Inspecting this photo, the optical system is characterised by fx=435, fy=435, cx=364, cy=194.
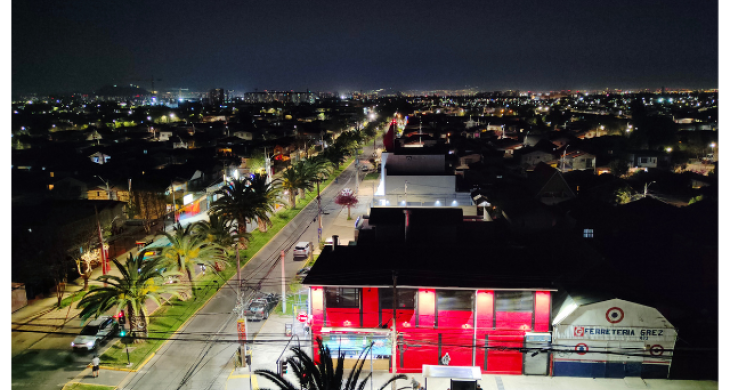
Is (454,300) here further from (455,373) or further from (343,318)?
(343,318)

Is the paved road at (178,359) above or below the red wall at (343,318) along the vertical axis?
below

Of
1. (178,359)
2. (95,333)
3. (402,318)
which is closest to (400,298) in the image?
(402,318)

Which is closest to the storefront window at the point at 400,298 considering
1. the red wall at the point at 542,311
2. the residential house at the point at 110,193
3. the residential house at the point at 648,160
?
the red wall at the point at 542,311

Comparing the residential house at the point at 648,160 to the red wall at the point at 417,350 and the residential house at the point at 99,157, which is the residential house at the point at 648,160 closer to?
the red wall at the point at 417,350

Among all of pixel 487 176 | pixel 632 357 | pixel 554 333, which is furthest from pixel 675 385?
pixel 487 176

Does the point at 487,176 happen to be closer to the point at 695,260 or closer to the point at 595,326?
the point at 695,260

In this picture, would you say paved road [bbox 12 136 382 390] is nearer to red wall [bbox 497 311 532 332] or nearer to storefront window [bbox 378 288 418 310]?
storefront window [bbox 378 288 418 310]
